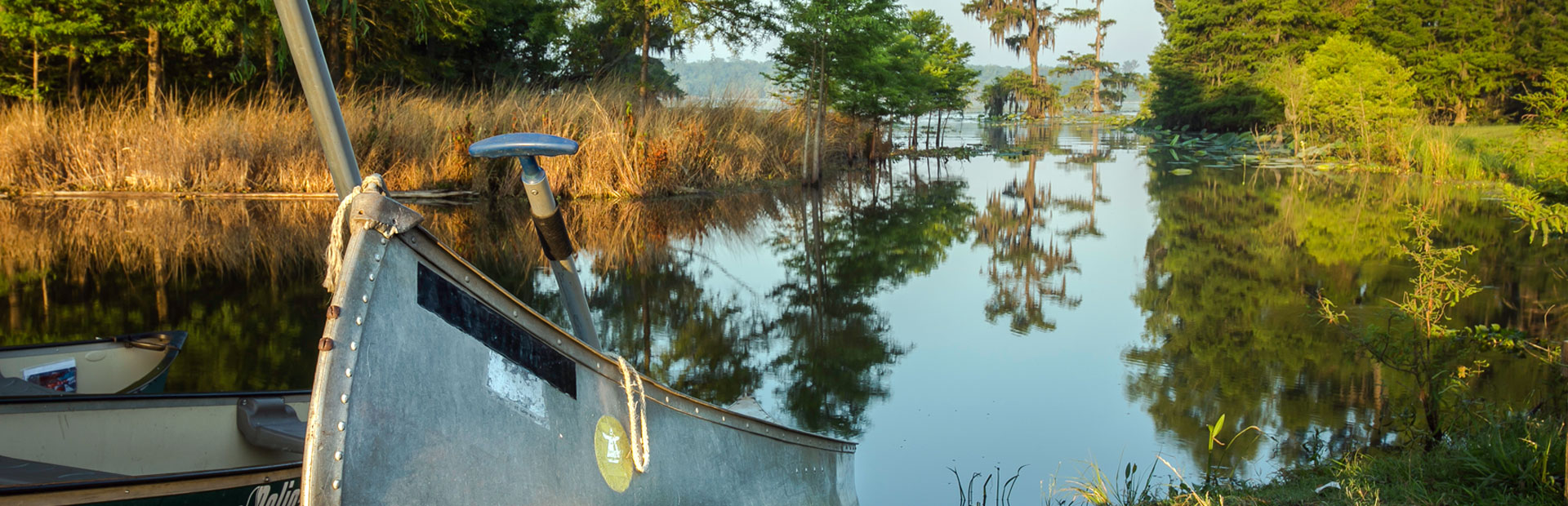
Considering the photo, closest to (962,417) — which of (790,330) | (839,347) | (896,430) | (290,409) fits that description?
(896,430)

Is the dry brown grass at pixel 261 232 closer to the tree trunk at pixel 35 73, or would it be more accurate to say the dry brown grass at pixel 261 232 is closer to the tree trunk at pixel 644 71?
the tree trunk at pixel 35 73

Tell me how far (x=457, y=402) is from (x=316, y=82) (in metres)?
0.65

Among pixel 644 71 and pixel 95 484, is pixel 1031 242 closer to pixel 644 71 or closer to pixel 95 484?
pixel 644 71

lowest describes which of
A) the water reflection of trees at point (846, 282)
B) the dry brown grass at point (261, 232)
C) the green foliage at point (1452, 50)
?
the water reflection of trees at point (846, 282)

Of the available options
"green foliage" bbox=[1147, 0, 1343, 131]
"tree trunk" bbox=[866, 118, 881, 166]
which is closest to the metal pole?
"tree trunk" bbox=[866, 118, 881, 166]

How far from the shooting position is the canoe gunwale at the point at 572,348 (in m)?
1.93

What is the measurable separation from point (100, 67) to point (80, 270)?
612 inches

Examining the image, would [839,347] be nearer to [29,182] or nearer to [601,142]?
[601,142]

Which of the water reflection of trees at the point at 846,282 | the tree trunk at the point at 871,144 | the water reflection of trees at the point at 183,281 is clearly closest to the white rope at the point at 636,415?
the water reflection of trees at the point at 846,282

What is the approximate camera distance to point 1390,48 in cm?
3831

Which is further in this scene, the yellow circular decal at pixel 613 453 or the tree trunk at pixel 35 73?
the tree trunk at pixel 35 73

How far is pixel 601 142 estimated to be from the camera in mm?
16453

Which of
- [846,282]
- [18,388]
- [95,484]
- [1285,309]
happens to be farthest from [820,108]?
[95,484]

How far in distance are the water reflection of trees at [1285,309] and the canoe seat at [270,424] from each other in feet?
13.1
